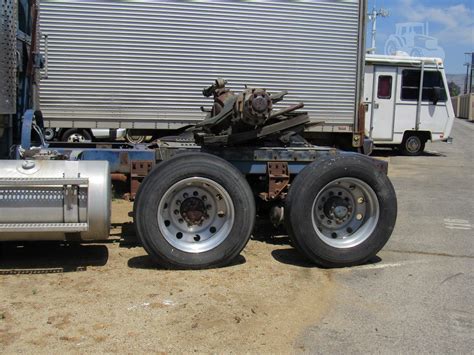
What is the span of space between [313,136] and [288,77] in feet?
5.07

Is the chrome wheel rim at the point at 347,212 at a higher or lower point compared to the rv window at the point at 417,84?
lower

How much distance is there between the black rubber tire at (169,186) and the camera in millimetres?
4980

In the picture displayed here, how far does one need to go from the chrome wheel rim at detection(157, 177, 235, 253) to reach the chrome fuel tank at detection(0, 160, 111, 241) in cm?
62

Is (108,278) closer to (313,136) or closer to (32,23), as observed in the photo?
(32,23)

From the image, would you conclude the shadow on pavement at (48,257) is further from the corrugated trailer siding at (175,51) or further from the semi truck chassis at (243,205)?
A: the corrugated trailer siding at (175,51)

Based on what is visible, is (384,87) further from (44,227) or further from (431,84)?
(44,227)

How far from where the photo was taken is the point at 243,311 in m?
4.26

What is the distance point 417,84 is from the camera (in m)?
17.4

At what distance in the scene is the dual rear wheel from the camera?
5004 millimetres

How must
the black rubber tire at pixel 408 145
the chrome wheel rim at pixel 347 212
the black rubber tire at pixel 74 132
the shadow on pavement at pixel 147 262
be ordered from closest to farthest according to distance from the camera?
the shadow on pavement at pixel 147 262, the chrome wheel rim at pixel 347 212, the black rubber tire at pixel 74 132, the black rubber tire at pixel 408 145

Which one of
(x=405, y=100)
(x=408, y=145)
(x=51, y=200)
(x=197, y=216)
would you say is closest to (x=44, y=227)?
(x=51, y=200)

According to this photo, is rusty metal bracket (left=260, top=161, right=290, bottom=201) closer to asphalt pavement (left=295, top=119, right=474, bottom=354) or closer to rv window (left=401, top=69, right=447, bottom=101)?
asphalt pavement (left=295, top=119, right=474, bottom=354)

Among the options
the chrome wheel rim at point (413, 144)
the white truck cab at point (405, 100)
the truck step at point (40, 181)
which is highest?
the white truck cab at point (405, 100)

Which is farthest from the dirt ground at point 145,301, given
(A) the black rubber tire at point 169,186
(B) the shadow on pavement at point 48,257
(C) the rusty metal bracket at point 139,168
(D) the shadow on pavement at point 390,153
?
(D) the shadow on pavement at point 390,153
